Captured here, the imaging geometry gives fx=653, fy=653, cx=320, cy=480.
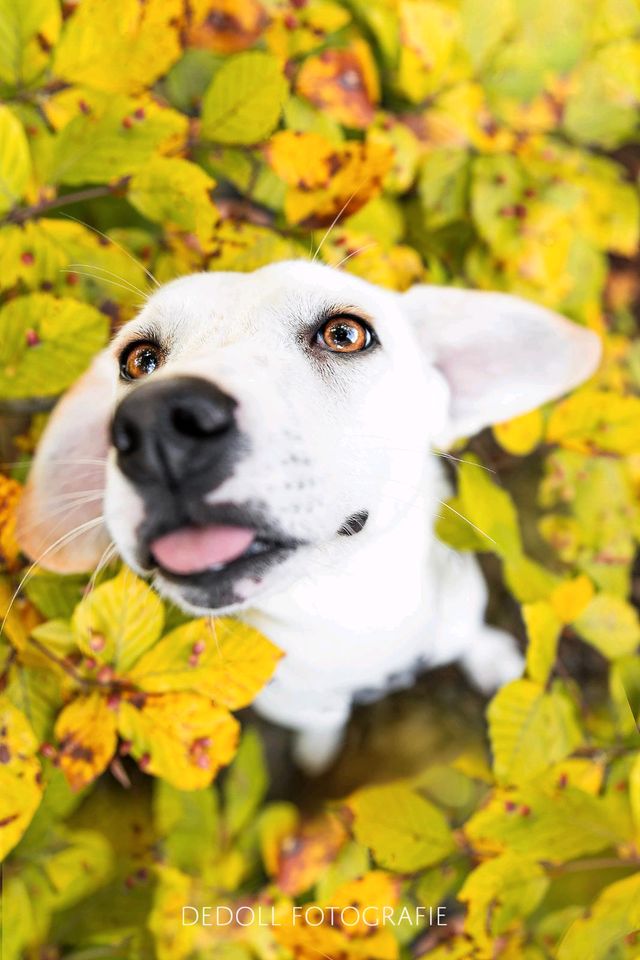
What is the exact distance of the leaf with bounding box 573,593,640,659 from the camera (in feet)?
4.29

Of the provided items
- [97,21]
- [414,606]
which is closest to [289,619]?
[414,606]

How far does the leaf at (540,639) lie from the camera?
1169 mm

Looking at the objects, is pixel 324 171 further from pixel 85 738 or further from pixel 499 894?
pixel 499 894

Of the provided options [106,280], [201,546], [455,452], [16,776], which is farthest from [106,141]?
[16,776]

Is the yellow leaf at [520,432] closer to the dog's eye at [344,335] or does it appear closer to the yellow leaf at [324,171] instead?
the dog's eye at [344,335]

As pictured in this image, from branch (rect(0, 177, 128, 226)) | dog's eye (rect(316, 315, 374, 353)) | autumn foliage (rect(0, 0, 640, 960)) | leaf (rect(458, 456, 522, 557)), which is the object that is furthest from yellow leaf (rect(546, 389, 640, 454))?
branch (rect(0, 177, 128, 226))

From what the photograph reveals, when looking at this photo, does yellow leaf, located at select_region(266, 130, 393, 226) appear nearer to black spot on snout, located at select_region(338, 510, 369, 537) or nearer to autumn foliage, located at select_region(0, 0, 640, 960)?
autumn foliage, located at select_region(0, 0, 640, 960)

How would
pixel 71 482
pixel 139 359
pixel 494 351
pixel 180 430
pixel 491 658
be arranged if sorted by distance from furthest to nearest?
pixel 491 658 → pixel 494 351 → pixel 71 482 → pixel 139 359 → pixel 180 430

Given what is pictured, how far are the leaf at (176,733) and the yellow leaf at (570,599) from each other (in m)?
0.68

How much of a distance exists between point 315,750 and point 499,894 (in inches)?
38.9

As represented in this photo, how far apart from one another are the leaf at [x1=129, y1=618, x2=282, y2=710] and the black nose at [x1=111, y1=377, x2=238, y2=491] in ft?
1.00

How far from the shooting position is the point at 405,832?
112 cm

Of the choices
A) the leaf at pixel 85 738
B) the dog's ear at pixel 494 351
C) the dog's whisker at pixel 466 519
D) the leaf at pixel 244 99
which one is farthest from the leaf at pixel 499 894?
the leaf at pixel 244 99

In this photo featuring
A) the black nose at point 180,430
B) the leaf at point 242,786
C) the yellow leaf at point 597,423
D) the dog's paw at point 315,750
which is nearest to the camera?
the black nose at point 180,430
